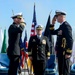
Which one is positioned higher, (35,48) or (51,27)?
(51,27)

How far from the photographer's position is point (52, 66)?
864cm

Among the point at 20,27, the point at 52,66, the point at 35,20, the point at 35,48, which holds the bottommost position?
the point at 52,66

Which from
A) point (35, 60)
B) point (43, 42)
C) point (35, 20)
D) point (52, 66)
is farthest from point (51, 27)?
point (35, 20)

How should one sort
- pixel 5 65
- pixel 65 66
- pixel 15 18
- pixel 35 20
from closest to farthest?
pixel 65 66
pixel 15 18
pixel 5 65
pixel 35 20

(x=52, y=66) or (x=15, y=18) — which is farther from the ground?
(x=15, y=18)

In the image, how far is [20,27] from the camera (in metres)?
6.45

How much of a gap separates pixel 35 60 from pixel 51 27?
881 mm

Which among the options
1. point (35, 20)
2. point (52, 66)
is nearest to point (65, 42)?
point (52, 66)

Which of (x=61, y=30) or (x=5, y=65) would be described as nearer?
(x=61, y=30)

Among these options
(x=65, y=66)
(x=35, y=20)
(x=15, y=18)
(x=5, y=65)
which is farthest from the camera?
(x=35, y=20)

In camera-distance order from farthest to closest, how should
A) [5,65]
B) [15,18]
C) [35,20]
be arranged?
[35,20]
[5,65]
[15,18]

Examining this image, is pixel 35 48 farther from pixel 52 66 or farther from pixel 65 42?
pixel 52 66

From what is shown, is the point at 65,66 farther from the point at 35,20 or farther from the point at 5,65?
the point at 35,20

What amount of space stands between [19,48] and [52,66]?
2.16 m
